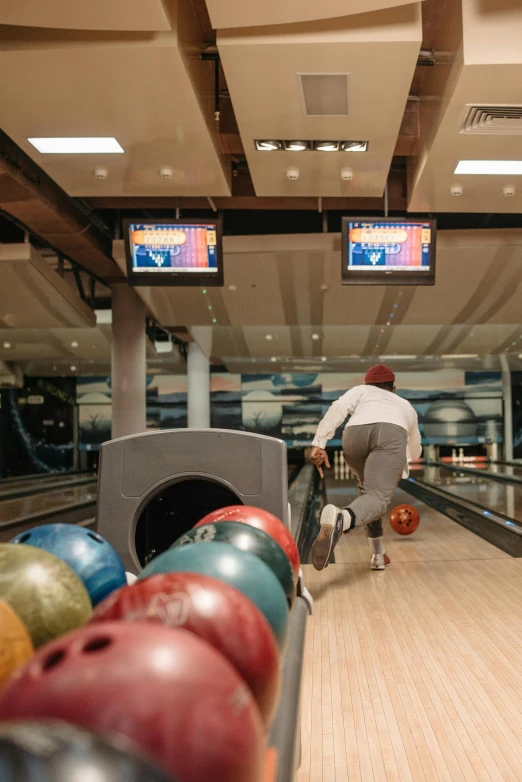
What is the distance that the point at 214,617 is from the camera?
84 cm

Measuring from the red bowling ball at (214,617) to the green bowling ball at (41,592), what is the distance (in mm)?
146

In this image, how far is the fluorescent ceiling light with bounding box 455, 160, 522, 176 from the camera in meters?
4.57

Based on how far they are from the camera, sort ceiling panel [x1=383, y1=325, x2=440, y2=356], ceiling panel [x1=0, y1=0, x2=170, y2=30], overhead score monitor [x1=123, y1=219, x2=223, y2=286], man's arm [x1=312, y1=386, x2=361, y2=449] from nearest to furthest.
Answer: ceiling panel [x1=0, y1=0, x2=170, y2=30]
man's arm [x1=312, y1=386, x2=361, y2=449]
overhead score monitor [x1=123, y1=219, x2=223, y2=286]
ceiling panel [x1=383, y1=325, x2=440, y2=356]

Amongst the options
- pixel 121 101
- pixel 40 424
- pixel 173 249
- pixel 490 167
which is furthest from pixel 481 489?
pixel 40 424

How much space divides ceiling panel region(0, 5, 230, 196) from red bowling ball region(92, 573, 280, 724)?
2.91 metres

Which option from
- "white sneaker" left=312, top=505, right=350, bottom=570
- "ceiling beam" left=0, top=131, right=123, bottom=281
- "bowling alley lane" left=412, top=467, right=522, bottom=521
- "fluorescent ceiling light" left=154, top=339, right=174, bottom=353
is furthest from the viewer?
"fluorescent ceiling light" left=154, top=339, right=174, bottom=353

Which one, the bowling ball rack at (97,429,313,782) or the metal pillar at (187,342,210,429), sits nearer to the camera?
the bowling ball rack at (97,429,313,782)

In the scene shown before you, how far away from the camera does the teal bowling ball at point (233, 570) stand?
1056mm

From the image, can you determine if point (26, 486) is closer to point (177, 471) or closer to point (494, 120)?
point (494, 120)

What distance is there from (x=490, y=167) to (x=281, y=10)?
2.26 metres

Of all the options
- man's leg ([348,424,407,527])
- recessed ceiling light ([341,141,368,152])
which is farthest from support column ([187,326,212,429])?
man's leg ([348,424,407,527])

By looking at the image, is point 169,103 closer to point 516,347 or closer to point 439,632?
point 439,632

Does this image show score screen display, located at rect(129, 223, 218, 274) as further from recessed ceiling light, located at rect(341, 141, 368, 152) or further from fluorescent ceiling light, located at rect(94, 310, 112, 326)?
fluorescent ceiling light, located at rect(94, 310, 112, 326)

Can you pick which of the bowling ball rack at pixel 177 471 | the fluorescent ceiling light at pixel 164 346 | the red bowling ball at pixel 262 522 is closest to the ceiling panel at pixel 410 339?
the fluorescent ceiling light at pixel 164 346
